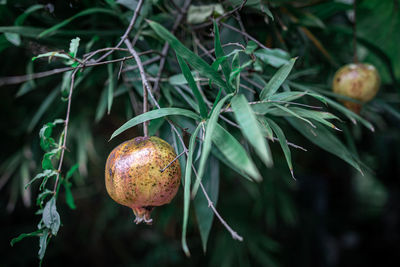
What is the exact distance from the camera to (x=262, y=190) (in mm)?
1399

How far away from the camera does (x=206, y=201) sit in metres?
0.50

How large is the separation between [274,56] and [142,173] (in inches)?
12.7

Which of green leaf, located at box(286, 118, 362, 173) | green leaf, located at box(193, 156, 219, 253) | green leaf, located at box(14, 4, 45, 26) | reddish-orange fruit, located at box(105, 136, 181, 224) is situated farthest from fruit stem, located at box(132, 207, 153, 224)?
green leaf, located at box(14, 4, 45, 26)

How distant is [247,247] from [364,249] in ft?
4.10

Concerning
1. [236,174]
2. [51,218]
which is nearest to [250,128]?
[51,218]

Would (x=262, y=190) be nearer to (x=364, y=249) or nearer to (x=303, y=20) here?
(x=303, y=20)

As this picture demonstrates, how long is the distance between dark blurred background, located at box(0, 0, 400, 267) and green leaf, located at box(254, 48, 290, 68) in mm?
83

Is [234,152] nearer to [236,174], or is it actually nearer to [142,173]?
[142,173]

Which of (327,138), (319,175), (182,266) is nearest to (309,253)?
(319,175)

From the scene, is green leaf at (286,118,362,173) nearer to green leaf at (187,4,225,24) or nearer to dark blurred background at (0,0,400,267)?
dark blurred background at (0,0,400,267)

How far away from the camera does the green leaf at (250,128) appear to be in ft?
0.66

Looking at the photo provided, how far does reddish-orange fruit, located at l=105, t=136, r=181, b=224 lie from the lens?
0.32 metres

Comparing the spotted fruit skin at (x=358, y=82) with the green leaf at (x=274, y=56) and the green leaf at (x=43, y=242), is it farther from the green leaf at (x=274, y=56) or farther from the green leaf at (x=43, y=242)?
the green leaf at (x=43, y=242)

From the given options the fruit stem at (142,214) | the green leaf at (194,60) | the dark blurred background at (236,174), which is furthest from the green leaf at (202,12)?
the fruit stem at (142,214)
